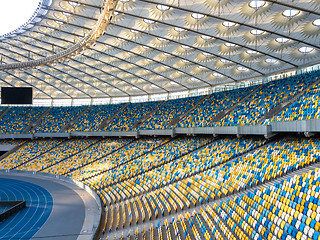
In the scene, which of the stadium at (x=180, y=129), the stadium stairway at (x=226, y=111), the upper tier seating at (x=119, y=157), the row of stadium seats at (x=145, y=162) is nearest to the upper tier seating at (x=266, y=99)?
the stadium at (x=180, y=129)

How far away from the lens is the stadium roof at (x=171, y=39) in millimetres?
21203

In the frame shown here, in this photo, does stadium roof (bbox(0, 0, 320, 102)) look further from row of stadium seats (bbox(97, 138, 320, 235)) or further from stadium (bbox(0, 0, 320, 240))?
row of stadium seats (bbox(97, 138, 320, 235))

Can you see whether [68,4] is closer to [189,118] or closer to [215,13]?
[215,13]

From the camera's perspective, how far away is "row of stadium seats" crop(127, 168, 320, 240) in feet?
38.2

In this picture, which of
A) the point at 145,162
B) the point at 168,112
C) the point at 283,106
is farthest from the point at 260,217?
the point at 168,112

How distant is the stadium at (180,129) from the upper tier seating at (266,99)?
20cm

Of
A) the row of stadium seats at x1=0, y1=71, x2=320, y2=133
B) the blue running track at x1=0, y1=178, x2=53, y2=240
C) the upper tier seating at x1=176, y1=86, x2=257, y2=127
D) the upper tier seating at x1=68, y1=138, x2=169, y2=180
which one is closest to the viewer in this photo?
the blue running track at x1=0, y1=178, x2=53, y2=240

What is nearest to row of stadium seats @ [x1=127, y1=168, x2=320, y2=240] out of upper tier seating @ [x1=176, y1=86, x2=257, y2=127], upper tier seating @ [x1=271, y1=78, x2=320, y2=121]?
upper tier seating @ [x1=271, y1=78, x2=320, y2=121]

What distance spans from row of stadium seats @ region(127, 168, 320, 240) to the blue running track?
29.0 ft

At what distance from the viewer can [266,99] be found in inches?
1264

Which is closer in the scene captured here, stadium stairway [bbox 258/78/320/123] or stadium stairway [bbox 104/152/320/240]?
stadium stairway [bbox 104/152/320/240]

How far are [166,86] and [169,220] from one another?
33.0 meters

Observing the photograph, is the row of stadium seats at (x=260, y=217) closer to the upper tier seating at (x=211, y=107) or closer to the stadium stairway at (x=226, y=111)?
the stadium stairway at (x=226, y=111)

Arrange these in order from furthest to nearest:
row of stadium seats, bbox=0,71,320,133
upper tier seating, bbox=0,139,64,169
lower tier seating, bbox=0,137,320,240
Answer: upper tier seating, bbox=0,139,64,169 < row of stadium seats, bbox=0,71,320,133 < lower tier seating, bbox=0,137,320,240
